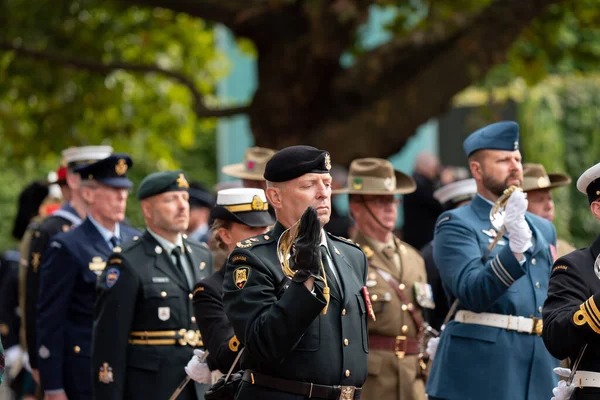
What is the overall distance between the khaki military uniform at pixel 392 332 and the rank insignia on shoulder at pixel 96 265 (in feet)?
6.10

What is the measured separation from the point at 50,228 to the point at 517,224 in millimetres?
4385

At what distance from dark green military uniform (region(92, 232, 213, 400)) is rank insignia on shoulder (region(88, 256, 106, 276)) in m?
0.79

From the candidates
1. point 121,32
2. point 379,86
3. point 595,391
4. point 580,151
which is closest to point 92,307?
point 595,391

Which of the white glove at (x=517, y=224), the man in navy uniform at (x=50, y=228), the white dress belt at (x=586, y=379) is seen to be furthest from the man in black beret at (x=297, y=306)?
the man in navy uniform at (x=50, y=228)

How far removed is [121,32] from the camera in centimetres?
1653

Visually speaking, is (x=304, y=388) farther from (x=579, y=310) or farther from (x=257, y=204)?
(x=257, y=204)

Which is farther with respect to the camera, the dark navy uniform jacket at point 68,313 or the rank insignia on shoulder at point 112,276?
the dark navy uniform jacket at point 68,313

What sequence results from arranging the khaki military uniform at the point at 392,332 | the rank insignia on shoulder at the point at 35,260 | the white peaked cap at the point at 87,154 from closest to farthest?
the khaki military uniform at the point at 392,332 → the rank insignia on shoulder at the point at 35,260 → the white peaked cap at the point at 87,154

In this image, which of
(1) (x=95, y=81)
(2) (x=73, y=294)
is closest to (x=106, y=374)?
(2) (x=73, y=294)

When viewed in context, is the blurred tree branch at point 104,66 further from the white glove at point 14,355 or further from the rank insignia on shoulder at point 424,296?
the rank insignia on shoulder at point 424,296

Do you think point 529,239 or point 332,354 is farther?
point 529,239

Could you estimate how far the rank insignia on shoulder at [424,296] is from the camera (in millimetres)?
9133

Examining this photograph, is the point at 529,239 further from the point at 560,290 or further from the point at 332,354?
the point at 332,354

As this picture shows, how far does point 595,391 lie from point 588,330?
34 centimetres
